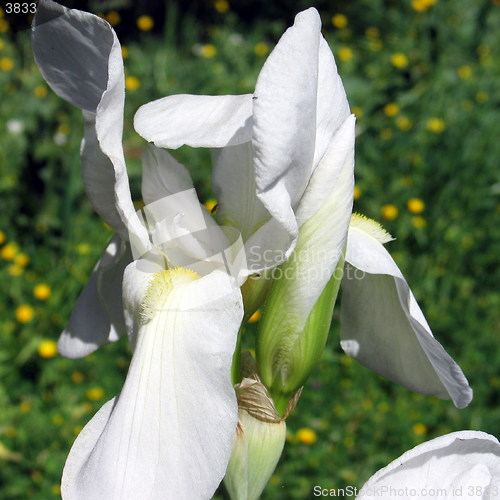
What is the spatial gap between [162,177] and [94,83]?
0.13 meters

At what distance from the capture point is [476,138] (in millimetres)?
2393

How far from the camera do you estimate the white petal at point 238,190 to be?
761mm

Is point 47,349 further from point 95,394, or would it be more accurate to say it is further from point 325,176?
point 325,176

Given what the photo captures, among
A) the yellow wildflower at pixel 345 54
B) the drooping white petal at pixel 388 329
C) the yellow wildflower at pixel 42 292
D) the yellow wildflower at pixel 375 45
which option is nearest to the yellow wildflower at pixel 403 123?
the yellow wildflower at pixel 345 54

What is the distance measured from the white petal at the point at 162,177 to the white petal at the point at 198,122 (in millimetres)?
88

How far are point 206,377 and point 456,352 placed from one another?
1465 millimetres

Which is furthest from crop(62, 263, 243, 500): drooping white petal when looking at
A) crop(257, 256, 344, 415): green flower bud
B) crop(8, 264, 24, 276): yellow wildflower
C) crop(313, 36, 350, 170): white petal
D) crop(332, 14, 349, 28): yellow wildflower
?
crop(332, 14, 349, 28): yellow wildflower

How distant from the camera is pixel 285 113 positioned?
621mm

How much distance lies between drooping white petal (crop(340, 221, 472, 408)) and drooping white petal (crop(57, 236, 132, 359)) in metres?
0.30

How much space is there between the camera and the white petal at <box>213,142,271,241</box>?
30.0 inches

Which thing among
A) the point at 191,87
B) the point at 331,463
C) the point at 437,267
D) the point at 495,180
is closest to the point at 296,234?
the point at 331,463

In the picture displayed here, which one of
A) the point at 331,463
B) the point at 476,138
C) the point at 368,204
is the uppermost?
the point at 476,138

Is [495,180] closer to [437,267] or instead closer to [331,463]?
[437,267]

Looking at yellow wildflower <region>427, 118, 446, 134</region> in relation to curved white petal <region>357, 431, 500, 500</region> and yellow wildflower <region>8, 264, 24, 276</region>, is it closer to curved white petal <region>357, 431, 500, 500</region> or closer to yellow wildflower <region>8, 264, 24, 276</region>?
yellow wildflower <region>8, 264, 24, 276</region>
